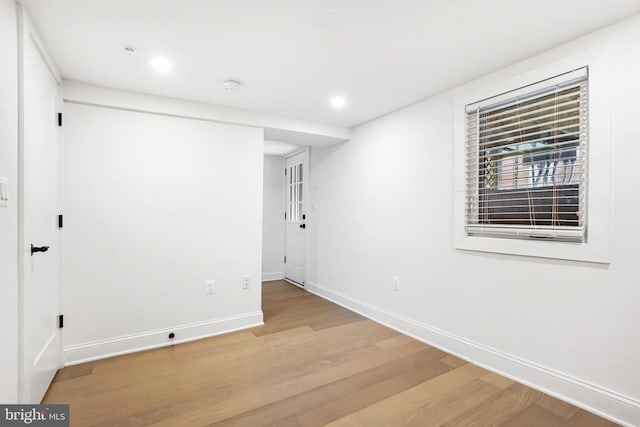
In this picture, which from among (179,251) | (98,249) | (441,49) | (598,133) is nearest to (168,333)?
(179,251)

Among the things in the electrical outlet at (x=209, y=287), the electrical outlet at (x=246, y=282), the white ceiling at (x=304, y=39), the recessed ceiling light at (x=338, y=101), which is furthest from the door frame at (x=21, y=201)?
the recessed ceiling light at (x=338, y=101)

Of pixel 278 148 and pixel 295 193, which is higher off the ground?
pixel 278 148

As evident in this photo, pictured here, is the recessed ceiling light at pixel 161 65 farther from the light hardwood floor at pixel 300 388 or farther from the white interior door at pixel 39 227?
the light hardwood floor at pixel 300 388

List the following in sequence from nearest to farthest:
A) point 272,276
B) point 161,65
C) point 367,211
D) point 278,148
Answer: point 161,65 < point 367,211 < point 278,148 < point 272,276

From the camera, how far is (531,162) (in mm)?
2205

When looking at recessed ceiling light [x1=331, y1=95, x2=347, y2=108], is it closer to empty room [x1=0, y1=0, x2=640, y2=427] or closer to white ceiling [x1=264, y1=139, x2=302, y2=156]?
empty room [x1=0, y1=0, x2=640, y2=427]

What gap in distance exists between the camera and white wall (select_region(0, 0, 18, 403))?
4.63ft

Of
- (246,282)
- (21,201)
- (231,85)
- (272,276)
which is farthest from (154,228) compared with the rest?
(272,276)

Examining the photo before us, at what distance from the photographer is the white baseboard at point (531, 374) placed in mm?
1781

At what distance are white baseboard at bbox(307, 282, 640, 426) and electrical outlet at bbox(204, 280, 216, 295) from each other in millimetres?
1811

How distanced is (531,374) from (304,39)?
8.94 ft

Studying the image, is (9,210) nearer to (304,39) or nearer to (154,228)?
(154,228)

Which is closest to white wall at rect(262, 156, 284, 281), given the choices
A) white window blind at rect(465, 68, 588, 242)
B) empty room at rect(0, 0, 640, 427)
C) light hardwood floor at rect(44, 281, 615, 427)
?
empty room at rect(0, 0, 640, 427)

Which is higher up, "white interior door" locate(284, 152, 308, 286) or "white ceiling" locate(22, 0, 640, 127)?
"white ceiling" locate(22, 0, 640, 127)
